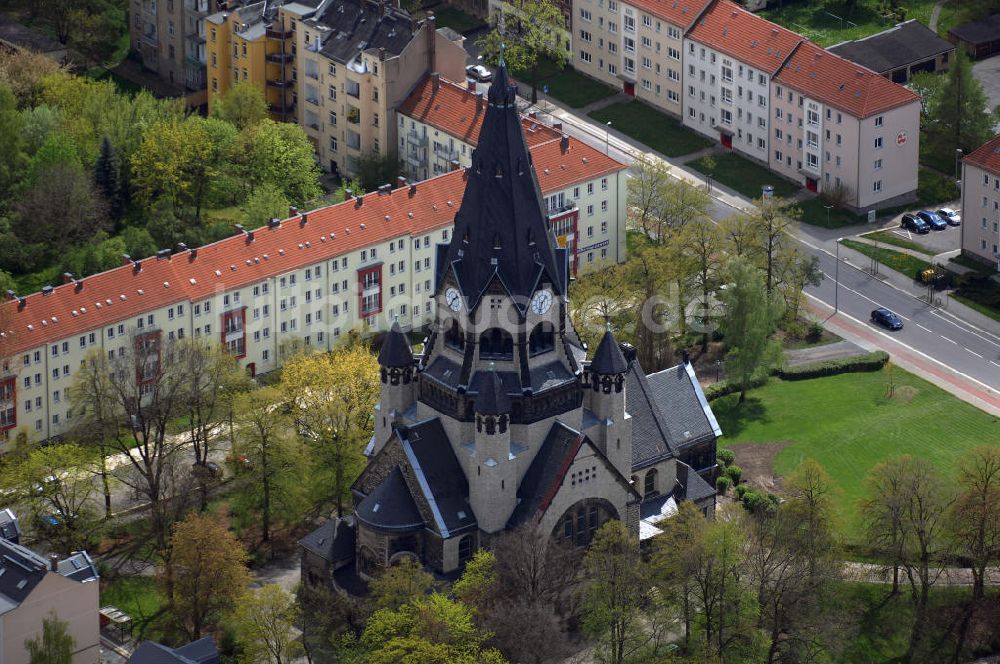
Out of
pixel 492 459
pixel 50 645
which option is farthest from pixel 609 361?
pixel 50 645

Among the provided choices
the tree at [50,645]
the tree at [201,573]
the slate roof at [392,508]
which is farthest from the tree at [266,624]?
the tree at [50,645]

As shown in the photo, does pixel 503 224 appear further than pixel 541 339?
No

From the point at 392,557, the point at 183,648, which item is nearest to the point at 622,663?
the point at 392,557

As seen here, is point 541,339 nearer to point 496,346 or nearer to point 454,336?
point 496,346

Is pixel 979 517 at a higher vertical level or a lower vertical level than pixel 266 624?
higher

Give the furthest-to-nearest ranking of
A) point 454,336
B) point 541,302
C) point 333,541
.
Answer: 1. point 333,541
2. point 454,336
3. point 541,302

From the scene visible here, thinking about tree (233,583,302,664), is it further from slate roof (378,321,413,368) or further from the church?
slate roof (378,321,413,368)

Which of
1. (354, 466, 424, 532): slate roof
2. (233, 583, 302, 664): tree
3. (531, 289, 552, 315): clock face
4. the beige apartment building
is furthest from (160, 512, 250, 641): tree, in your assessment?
(531, 289, 552, 315): clock face

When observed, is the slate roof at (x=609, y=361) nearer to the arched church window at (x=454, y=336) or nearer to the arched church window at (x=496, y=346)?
the arched church window at (x=496, y=346)
